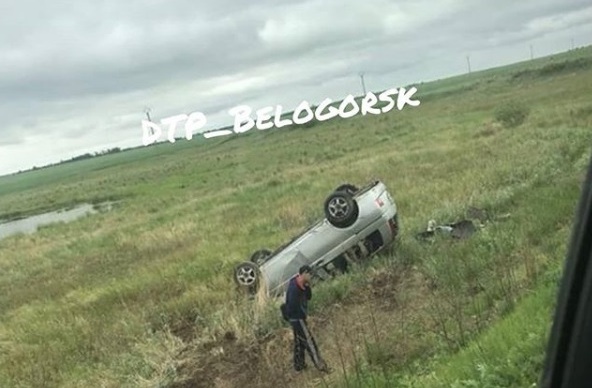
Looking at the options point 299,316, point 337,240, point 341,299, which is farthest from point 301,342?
point 337,240

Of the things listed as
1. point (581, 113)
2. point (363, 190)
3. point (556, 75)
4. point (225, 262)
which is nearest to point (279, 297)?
point (363, 190)

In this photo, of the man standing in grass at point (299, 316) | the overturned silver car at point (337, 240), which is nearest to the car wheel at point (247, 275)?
the overturned silver car at point (337, 240)

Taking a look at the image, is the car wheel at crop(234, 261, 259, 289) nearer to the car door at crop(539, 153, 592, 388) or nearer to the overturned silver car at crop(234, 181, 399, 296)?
the overturned silver car at crop(234, 181, 399, 296)

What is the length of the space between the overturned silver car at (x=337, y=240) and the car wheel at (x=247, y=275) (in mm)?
177

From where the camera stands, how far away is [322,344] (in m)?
9.27

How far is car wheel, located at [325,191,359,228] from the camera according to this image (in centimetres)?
1155

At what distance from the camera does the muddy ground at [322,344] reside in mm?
8383

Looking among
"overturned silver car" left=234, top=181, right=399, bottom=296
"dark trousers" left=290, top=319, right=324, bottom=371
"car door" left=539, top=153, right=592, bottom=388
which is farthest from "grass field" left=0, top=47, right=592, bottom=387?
"car door" left=539, top=153, right=592, bottom=388

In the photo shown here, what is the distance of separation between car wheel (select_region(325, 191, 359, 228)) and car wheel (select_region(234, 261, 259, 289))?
167 centimetres

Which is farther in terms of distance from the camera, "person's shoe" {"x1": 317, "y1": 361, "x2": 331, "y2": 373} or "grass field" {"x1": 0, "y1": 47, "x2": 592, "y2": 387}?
"person's shoe" {"x1": 317, "y1": 361, "x2": 331, "y2": 373}

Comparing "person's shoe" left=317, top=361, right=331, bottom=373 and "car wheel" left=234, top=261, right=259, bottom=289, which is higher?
"car wheel" left=234, top=261, right=259, bottom=289

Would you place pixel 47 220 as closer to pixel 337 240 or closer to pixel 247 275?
pixel 247 275

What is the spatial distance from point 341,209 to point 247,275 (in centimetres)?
210

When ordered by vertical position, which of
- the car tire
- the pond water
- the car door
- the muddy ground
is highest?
the car door
